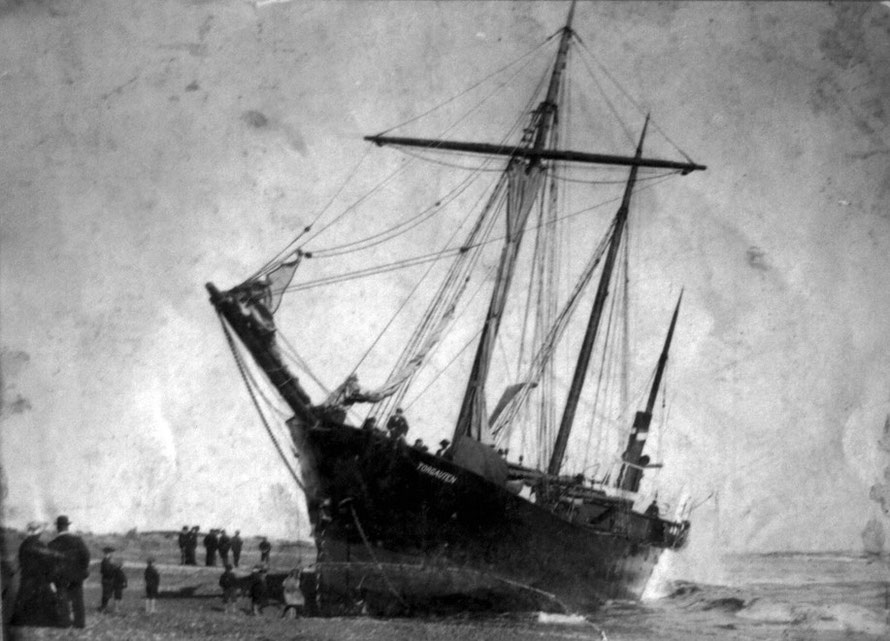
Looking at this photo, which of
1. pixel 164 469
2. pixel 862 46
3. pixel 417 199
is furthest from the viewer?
pixel 862 46

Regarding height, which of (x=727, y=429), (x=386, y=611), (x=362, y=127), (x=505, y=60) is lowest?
(x=386, y=611)

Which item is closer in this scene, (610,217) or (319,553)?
(319,553)

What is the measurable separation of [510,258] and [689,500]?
58.4 inches

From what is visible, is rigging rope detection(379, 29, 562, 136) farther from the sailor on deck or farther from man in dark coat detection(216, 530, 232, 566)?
man in dark coat detection(216, 530, 232, 566)

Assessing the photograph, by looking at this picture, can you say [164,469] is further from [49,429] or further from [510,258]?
[510,258]

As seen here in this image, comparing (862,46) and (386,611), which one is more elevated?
(862,46)

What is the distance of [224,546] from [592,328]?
202cm

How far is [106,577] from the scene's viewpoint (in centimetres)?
384

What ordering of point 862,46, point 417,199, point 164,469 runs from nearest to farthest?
point 164,469 → point 417,199 → point 862,46

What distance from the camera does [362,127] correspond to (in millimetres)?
4180

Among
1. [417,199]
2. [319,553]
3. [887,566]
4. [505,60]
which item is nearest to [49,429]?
[319,553]

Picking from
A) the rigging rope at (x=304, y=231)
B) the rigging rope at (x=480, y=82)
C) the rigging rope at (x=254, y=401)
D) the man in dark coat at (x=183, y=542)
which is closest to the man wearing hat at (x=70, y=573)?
the man in dark coat at (x=183, y=542)

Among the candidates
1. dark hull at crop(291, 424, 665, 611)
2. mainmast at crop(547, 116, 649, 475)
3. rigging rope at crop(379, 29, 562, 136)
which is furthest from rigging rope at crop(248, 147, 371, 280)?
mainmast at crop(547, 116, 649, 475)

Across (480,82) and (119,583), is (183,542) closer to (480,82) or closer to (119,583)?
(119,583)
